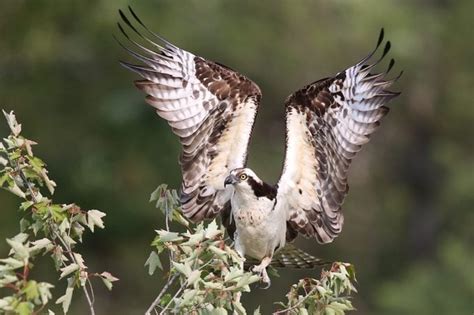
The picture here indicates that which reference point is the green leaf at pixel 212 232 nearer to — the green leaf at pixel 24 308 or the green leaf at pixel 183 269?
the green leaf at pixel 183 269

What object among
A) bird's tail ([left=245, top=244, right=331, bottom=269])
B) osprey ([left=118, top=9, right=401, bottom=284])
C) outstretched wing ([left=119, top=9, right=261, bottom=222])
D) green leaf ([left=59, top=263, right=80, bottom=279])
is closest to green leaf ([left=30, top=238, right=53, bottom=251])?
green leaf ([left=59, top=263, right=80, bottom=279])

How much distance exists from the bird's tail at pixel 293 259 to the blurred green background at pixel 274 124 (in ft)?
40.4

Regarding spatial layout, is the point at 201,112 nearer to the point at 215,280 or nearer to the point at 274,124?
the point at 215,280

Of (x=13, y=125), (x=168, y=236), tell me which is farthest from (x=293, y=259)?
(x=13, y=125)

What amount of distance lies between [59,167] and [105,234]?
1.47m

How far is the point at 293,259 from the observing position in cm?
827

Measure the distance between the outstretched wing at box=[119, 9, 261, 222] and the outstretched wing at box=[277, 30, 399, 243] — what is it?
305 mm

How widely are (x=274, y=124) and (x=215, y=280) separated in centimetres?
1739

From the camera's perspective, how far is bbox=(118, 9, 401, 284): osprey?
26.5 ft

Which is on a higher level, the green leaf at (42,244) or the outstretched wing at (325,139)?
the outstretched wing at (325,139)

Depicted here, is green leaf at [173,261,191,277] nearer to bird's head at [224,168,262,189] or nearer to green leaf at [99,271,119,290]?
green leaf at [99,271,119,290]

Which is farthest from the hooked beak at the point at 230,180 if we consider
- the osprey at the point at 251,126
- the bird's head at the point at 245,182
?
the osprey at the point at 251,126

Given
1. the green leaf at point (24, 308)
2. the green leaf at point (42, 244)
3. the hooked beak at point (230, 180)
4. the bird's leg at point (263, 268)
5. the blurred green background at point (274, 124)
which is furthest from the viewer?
the blurred green background at point (274, 124)

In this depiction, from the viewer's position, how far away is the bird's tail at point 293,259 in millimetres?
8133
